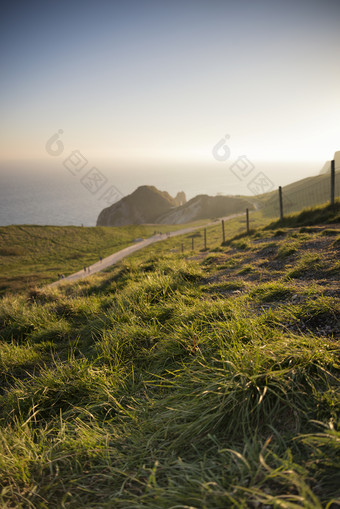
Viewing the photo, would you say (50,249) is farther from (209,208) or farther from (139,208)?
(139,208)

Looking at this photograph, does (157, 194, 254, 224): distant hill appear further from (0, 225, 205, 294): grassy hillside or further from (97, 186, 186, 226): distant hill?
(0, 225, 205, 294): grassy hillside

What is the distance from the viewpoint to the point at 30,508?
1.77 meters

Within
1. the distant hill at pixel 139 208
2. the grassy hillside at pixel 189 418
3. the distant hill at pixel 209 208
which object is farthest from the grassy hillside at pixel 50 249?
the distant hill at pixel 139 208

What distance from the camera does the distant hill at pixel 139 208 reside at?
118250mm

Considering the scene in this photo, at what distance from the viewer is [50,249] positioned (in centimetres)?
4778

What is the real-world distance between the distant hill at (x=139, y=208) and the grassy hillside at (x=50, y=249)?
2185 inches

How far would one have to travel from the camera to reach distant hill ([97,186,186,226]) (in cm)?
11825

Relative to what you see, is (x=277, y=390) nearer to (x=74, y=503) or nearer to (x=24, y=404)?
(x=74, y=503)

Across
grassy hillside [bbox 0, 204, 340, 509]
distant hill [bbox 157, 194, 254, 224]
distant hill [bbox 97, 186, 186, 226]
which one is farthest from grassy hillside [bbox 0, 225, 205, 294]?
distant hill [bbox 97, 186, 186, 226]

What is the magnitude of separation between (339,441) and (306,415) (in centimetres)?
30

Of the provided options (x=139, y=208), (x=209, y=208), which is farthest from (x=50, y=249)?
(x=139, y=208)

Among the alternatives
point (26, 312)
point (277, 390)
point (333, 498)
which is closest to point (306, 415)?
point (277, 390)

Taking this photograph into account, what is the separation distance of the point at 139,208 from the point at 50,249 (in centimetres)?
7526

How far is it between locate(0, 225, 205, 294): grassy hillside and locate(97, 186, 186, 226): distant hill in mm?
55487
